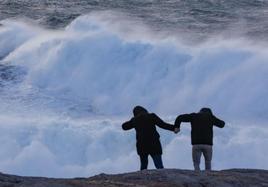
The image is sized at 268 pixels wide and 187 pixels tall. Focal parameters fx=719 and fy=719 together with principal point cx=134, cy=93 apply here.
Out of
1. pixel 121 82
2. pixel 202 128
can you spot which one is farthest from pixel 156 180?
pixel 121 82

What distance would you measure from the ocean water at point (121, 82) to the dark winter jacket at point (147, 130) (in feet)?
20.0

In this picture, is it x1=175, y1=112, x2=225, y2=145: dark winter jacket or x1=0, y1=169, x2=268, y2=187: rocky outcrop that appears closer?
x1=0, y1=169, x2=268, y2=187: rocky outcrop

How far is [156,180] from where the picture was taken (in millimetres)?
8922

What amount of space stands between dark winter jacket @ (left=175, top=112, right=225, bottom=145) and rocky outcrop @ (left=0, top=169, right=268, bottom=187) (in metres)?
0.95

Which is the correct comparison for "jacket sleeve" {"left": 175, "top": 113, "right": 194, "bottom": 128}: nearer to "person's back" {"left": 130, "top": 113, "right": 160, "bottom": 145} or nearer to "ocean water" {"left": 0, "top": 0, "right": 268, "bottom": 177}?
"person's back" {"left": 130, "top": 113, "right": 160, "bottom": 145}

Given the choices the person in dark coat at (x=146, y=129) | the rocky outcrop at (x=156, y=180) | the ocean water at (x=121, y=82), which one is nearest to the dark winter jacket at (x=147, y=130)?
the person in dark coat at (x=146, y=129)

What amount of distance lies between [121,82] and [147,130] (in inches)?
574

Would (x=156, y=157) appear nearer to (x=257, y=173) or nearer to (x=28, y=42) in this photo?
(x=257, y=173)

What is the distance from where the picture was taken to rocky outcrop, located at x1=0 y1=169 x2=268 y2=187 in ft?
27.9

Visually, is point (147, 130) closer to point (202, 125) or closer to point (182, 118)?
point (182, 118)

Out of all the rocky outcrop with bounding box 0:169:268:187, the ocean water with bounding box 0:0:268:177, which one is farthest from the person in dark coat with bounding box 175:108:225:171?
the ocean water with bounding box 0:0:268:177

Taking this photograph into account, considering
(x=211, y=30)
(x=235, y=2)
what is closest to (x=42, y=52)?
(x=211, y=30)

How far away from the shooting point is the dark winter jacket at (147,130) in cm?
1024

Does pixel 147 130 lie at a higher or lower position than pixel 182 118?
lower
